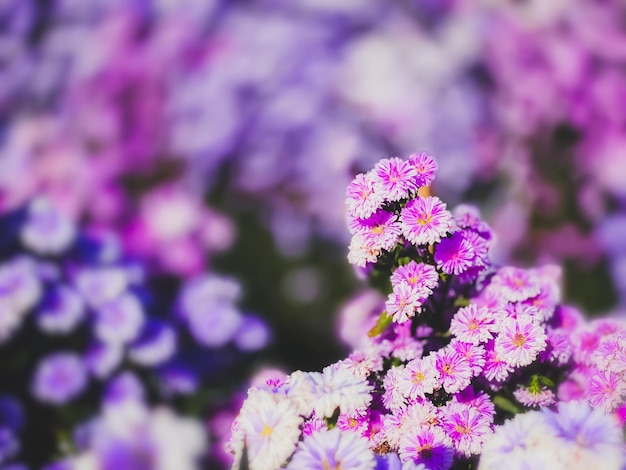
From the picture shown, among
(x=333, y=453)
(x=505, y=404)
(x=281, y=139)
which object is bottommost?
(x=333, y=453)

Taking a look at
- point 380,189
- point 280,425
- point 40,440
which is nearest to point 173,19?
point 40,440

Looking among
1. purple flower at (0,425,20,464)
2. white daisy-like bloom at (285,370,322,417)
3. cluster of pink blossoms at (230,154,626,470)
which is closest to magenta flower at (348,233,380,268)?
cluster of pink blossoms at (230,154,626,470)

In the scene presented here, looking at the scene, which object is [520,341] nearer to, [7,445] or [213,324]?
[213,324]

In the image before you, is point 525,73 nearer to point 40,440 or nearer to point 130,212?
point 130,212

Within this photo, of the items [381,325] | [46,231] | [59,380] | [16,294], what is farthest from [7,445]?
[381,325]

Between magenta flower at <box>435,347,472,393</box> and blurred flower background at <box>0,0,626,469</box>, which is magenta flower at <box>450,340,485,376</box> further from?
blurred flower background at <box>0,0,626,469</box>

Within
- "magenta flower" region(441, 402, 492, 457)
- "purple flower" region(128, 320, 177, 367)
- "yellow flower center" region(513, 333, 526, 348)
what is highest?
"purple flower" region(128, 320, 177, 367)

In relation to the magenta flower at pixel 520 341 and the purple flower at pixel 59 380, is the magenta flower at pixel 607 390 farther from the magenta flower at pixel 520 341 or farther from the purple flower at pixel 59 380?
the purple flower at pixel 59 380

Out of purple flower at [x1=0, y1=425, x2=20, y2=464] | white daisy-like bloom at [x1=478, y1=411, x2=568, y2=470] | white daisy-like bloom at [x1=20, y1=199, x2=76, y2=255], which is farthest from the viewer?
white daisy-like bloom at [x1=20, y1=199, x2=76, y2=255]
